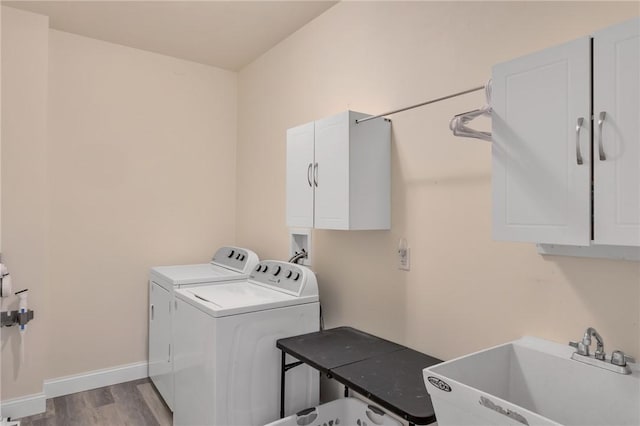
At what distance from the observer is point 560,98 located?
3.99 feet

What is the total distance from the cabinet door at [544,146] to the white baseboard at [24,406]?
3173 mm

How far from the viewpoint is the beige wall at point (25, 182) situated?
2736 millimetres

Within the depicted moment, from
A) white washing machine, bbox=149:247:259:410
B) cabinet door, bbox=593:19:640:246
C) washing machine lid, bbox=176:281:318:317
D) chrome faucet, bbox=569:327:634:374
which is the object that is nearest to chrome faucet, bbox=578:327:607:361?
chrome faucet, bbox=569:327:634:374

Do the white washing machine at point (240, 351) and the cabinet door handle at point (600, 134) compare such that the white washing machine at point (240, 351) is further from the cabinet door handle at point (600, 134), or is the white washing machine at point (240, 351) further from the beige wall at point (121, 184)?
the cabinet door handle at point (600, 134)

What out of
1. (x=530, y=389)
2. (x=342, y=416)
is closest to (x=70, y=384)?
(x=342, y=416)

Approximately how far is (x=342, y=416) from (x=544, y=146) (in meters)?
1.79

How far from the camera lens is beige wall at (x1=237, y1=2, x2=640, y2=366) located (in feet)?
4.75

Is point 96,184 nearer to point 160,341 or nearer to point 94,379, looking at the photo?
point 160,341

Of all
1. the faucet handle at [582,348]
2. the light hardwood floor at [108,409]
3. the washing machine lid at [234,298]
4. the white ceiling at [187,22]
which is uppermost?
the white ceiling at [187,22]

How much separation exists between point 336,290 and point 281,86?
1.69 m

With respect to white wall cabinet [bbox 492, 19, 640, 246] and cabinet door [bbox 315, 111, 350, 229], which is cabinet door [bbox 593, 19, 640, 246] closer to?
white wall cabinet [bbox 492, 19, 640, 246]

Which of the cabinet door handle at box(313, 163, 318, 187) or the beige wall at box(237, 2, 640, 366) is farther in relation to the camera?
the cabinet door handle at box(313, 163, 318, 187)

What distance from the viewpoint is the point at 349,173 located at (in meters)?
2.07

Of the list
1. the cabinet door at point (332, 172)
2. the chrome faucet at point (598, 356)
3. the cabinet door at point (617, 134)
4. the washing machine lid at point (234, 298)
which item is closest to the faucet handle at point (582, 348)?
the chrome faucet at point (598, 356)
